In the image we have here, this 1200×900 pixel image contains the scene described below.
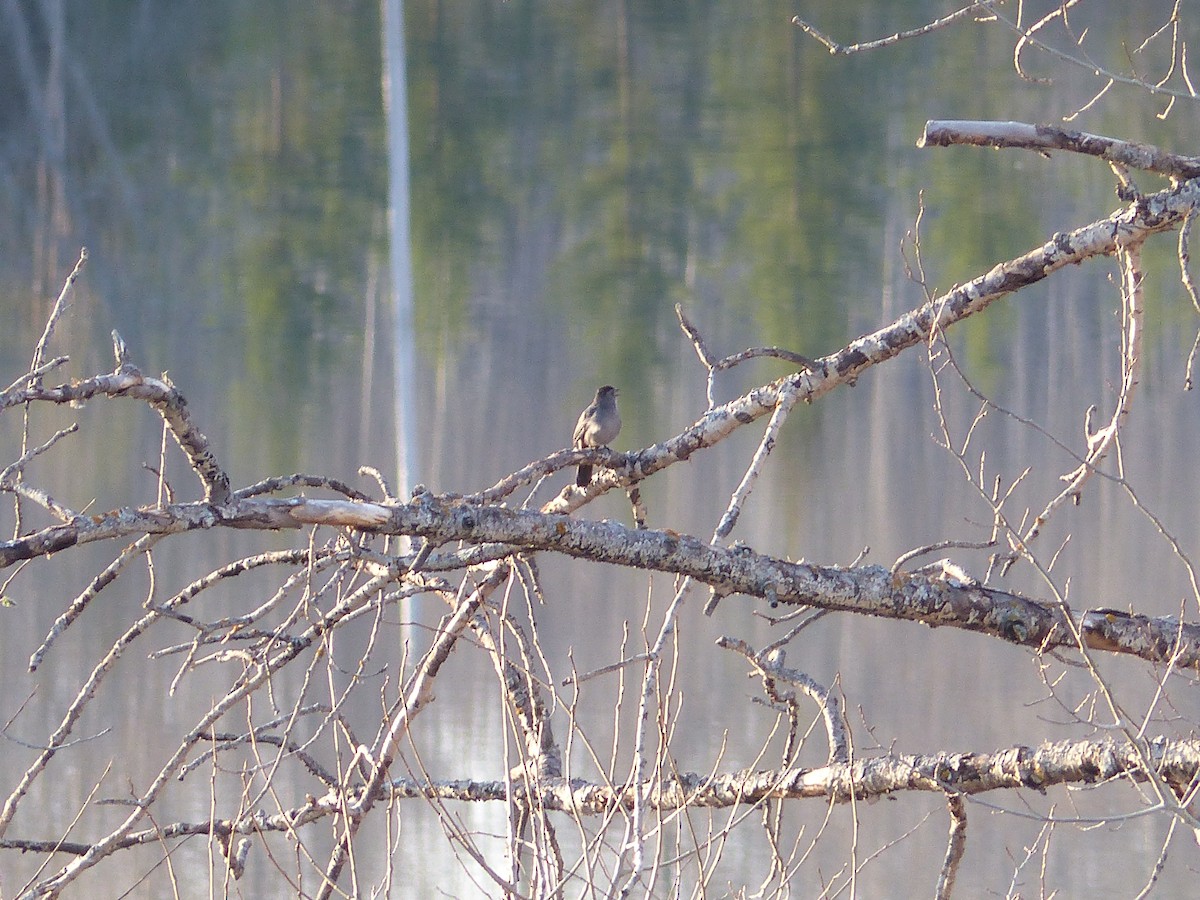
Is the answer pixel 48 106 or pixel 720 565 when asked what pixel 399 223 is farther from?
pixel 720 565

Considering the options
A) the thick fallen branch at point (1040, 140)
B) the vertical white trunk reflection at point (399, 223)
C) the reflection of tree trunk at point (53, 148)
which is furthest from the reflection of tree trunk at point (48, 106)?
the thick fallen branch at point (1040, 140)

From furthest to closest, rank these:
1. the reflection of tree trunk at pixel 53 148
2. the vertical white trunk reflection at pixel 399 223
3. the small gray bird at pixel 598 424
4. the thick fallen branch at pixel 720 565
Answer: the reflection of tree trunk at pixel 53 148 < the vertical white trunk reflection at pixel 399 223 < the small gray bird at pixel 598 424 < the thick fallen branch at pixel 720 565

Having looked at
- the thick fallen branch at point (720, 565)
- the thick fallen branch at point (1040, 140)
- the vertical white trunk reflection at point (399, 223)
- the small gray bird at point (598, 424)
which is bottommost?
the thick fallen branch at point (720, 565)

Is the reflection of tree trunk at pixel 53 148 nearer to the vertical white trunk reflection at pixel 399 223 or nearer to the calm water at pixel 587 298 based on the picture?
the calm water at pixel 587 298

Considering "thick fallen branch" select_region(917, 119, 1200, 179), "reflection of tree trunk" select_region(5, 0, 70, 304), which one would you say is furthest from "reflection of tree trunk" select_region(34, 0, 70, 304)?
"thick fallen branch" select_region(917, 119, 1200, 179)

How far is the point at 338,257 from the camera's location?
24.6ft

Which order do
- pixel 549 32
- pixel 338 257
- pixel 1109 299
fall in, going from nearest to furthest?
1. pixel 1109 299
2. pixel 338 257
3. pixel 549 32

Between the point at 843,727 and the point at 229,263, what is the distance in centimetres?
644

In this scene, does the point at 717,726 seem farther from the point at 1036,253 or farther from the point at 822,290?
the point at 1036,253

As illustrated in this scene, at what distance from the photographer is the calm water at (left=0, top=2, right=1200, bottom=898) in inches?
198

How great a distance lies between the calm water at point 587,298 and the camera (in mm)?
5035

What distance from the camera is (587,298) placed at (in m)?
7.18

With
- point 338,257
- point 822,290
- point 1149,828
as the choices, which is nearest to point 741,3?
point 822,290

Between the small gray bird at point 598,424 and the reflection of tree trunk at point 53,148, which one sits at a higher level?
the reflection of tree trunk at point 53,148
